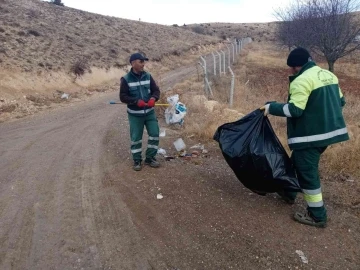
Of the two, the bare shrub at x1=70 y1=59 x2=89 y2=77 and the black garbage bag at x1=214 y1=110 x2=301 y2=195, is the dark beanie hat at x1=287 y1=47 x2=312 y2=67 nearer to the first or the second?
the black garbage bag at x1=214 y1=110 x2=301 y2=195

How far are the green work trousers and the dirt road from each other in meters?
0.20

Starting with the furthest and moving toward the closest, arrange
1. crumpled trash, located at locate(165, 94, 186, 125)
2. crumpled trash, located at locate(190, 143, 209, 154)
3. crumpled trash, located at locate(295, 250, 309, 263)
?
crumpled trash, located at locate(165, 94, 186, 125) → crumpled trash, located at locate(190, 143, 209, 154) → crumpled trash, located at locate(295, 250, 309, 263)

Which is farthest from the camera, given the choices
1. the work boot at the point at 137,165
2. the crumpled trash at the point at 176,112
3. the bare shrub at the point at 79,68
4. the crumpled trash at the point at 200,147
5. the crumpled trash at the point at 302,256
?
the bare shrub at the point at 79,68

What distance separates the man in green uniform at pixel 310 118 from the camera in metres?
3.20

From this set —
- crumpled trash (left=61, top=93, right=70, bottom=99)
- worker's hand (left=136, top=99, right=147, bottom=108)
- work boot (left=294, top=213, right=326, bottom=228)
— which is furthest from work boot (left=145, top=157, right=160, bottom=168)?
crumpled trash (left=61, top=93, right=70, bottom=99)

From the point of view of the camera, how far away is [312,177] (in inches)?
134

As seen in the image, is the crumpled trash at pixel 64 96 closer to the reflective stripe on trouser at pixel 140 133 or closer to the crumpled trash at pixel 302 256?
the reflective stripe on trouser at pixel 140 133

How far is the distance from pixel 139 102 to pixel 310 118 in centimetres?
238

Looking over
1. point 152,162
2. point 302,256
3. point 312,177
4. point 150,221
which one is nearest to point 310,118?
point 312,177

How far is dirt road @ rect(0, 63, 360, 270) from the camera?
9.84 feet

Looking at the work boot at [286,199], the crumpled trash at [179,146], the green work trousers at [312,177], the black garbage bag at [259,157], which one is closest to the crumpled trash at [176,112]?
the crumpled trash at [179,146]

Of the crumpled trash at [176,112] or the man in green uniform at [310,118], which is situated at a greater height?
the man in green uniform at [310,118]

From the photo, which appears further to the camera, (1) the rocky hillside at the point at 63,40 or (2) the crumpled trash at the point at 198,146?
(1) the rocky hillside at the point at 63,40

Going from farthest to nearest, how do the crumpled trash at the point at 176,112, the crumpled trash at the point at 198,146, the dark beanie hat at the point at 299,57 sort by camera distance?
the crumpled trash at the point at 176,112
the crumpled trash at the point at 198,146
the dark beanie hat at the point at 299,57
